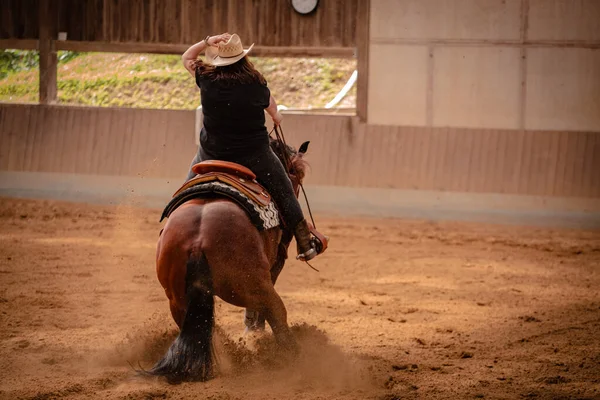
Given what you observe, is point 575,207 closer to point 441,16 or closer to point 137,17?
point 441,16

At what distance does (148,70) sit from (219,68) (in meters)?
14.2

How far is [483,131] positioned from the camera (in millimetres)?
12320

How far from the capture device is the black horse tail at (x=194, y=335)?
4.61 m

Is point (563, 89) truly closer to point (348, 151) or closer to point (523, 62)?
point (523, 62)

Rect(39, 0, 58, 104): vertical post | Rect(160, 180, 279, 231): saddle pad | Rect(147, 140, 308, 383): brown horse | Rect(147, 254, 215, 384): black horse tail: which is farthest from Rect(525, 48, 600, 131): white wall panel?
Rect(147, 254, 215, 384): black horse tail

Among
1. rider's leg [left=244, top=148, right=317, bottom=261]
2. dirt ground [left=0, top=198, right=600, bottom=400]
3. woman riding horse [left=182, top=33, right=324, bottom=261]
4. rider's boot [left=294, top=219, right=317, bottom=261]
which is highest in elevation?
woman riding horse [left=182, top=33, right=324, bottom=261]

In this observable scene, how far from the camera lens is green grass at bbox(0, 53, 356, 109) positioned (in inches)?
688

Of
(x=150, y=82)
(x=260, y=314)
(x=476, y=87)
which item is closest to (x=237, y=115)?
(x=260, y=314)

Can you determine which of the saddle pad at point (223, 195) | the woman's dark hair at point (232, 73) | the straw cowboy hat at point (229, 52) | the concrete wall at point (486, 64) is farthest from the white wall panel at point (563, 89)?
the saddle pad at point (223, 195)

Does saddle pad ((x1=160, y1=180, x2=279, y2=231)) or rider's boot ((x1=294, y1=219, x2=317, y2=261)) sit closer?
saddle pad ((x1=160, y1=180, x2=279, y2=231))

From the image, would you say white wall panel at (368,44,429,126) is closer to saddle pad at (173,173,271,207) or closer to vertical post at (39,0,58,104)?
vertical post at (39,0,58,104)

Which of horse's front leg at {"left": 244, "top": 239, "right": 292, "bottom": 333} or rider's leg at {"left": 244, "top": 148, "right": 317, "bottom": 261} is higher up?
rider's leg at {"left": 244, "top": 148, "right": 317, "bottom": 261}

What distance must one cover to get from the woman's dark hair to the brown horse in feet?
2.52

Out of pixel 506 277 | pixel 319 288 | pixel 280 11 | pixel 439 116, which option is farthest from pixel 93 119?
pixel 506 277
